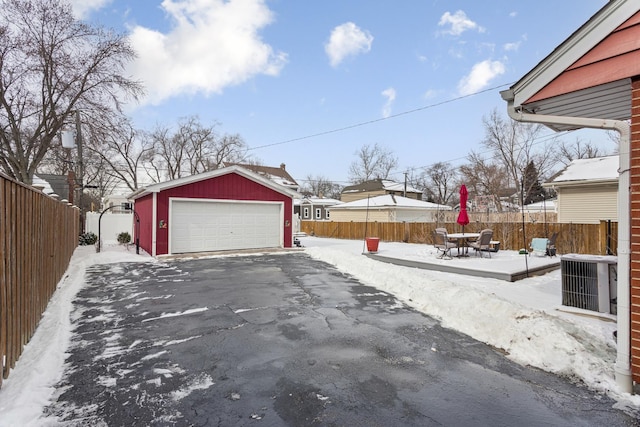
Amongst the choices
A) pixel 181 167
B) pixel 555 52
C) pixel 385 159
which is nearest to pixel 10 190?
pixel 555 52

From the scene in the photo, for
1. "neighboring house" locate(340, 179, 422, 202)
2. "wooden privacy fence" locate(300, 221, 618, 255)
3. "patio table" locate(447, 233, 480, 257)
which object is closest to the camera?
"patio table" locate(447, 233, 480, 257)

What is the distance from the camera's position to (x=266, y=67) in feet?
50.2

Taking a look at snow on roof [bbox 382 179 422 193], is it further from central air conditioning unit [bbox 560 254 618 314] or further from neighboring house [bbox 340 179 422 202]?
central air conditioning unit [bbox 560 254 618 314]

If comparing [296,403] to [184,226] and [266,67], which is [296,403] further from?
[266,67]

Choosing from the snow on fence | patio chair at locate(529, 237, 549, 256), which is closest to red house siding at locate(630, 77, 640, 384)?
patio chair at locate(529, 237, 549, 256)

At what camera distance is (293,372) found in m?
Answer: 3.27

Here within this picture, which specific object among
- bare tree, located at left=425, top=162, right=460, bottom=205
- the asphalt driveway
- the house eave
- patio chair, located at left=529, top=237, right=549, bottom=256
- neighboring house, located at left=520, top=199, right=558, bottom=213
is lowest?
the asphalt driveway

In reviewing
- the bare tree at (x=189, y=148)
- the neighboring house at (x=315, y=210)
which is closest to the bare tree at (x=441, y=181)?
the neighboring house at (x=315, y=210)

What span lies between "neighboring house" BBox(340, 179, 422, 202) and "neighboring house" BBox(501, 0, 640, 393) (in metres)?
33.6

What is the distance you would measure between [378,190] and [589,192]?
23.8 meters

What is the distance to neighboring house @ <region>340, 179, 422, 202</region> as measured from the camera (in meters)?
38.2

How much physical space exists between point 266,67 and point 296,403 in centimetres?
1524

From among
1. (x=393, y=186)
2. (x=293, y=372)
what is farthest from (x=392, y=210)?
(x=293, y=372)

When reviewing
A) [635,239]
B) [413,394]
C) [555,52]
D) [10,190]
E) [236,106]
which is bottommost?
[413,394]
